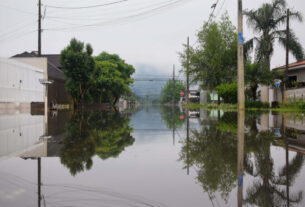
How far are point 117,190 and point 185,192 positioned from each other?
1.90 feet

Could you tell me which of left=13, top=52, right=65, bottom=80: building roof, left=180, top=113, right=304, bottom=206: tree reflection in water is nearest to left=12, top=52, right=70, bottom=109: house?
left=13, top=52, right=65, bottom=80: building roof

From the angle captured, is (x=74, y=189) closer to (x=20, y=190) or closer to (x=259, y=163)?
(x=20, y=190)

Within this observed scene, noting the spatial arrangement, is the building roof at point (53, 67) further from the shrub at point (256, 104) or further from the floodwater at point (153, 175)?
the floodwater at point (153, 175)

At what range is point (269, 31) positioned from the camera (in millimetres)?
30500

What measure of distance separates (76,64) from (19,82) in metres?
5.80

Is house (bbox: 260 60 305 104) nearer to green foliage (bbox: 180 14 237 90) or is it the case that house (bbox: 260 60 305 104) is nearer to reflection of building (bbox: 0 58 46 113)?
green foliage (bbox: 180 14 237 90)

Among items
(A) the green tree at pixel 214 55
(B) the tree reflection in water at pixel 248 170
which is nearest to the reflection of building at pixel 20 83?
(A) the green tree at pixel 214 55

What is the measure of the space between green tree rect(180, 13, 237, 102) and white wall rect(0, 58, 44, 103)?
15138mm

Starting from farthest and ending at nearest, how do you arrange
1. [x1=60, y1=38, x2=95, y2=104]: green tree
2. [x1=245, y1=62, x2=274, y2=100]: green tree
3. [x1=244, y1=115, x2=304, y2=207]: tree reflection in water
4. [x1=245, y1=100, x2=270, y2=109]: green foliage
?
[x1=60, y1=38, x2=95, y2=104]: green tree
[x1=245, y1=62, x2=274, y2=100]: green tree
[x1=245, y1=100, x2=270, y2=109]: green foliage
[x1=244, y1=115, x2=304, y2=207]: tree reflection in water

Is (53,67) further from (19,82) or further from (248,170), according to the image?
(248,170)

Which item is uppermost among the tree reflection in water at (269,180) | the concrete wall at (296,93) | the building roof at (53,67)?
the building roof at (53,67)

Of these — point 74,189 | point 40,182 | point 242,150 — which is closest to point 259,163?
point 242,150

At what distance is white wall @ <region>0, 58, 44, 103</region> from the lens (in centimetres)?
2153

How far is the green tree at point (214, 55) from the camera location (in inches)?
1204
